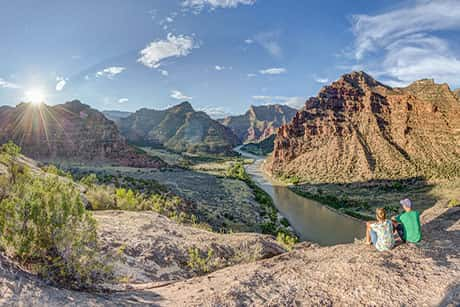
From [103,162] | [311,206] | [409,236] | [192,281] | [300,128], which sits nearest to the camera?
[192,281]

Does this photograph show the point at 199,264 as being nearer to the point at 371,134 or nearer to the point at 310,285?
the point at 310,285

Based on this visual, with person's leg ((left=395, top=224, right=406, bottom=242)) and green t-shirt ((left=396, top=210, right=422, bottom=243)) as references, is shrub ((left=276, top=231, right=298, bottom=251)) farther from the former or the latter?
green t-shirt ((left=396, top=210, right=422, bottom=243))

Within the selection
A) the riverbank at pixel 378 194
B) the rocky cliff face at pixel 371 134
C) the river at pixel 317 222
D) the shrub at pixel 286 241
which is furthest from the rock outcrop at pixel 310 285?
the rocky cliff face at pixel 371 134

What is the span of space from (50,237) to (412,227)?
7.76 m

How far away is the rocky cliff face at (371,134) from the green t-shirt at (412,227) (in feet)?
205

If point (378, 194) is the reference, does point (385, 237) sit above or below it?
above

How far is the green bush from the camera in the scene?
4141 millimetres

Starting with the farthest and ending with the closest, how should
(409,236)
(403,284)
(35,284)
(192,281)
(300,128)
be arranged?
1. (300,128)
2. (409,236)
3. (192,281)
4. (403,284)
5. (35,284)

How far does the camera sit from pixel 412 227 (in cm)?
631

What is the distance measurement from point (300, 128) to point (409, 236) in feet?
326

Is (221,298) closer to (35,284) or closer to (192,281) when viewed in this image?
(192,281)

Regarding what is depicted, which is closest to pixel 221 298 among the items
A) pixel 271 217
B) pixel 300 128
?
pixel 271 217

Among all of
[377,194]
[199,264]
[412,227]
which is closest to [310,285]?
[412,227]

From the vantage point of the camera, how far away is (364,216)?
142 feet
